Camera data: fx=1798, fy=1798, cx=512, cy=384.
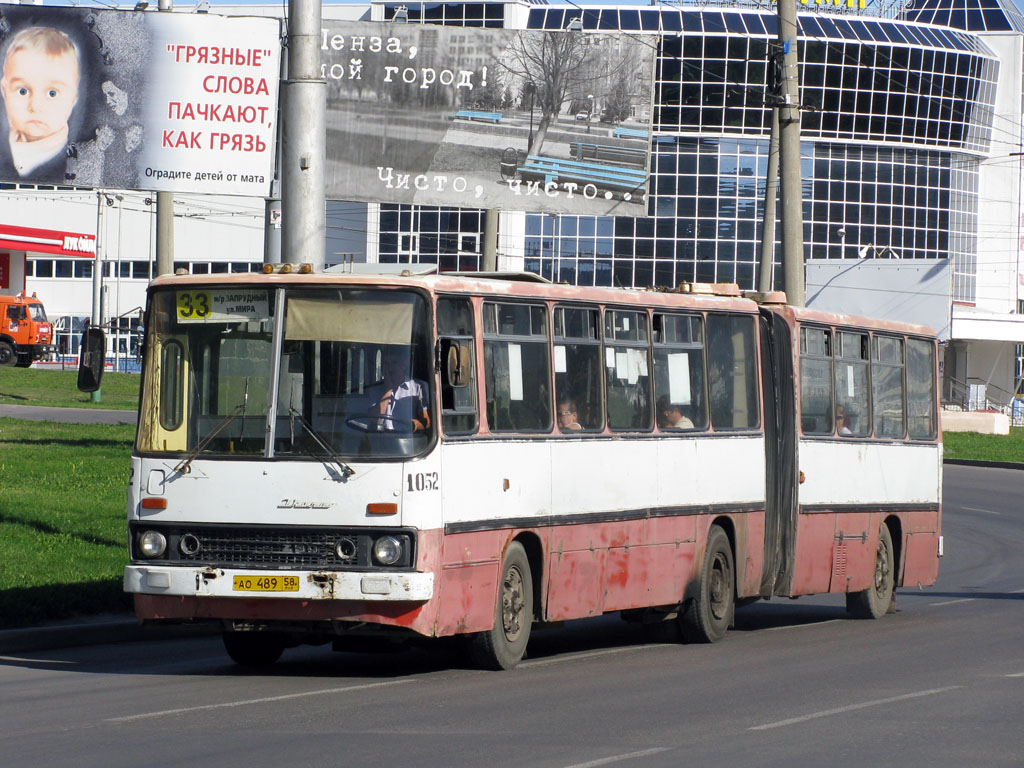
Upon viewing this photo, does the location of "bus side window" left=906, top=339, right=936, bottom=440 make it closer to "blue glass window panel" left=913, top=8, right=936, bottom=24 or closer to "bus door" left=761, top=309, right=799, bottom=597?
"bus door" left=761, top=309, right=799, bottom=597

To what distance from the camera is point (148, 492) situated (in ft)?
37.0

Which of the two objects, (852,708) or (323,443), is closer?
(852,708)

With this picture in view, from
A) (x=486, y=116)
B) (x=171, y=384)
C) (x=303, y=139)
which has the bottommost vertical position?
(x=171, y=384)

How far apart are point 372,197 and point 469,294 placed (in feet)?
50.2

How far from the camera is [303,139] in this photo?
1544cm

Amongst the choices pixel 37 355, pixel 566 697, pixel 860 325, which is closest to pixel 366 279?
pixel 566 697

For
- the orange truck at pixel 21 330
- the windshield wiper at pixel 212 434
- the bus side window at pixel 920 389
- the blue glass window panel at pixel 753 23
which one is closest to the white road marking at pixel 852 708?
the windshield wiper at pixel 212 434

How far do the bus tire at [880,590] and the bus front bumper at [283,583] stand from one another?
7553 mm

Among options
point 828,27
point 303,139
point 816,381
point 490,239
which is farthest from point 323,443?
point 828,27

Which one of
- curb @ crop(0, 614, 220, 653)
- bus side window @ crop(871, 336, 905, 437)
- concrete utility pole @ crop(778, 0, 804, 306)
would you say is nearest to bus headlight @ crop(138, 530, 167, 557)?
curb @ crop(0, 614, 220, 653)

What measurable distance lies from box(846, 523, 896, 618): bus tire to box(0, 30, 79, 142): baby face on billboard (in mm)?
12452

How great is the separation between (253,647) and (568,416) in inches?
106

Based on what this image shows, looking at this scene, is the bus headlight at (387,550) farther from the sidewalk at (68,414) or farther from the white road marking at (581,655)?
the sidewalk at (68,414)

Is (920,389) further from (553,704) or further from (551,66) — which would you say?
(551,66)
